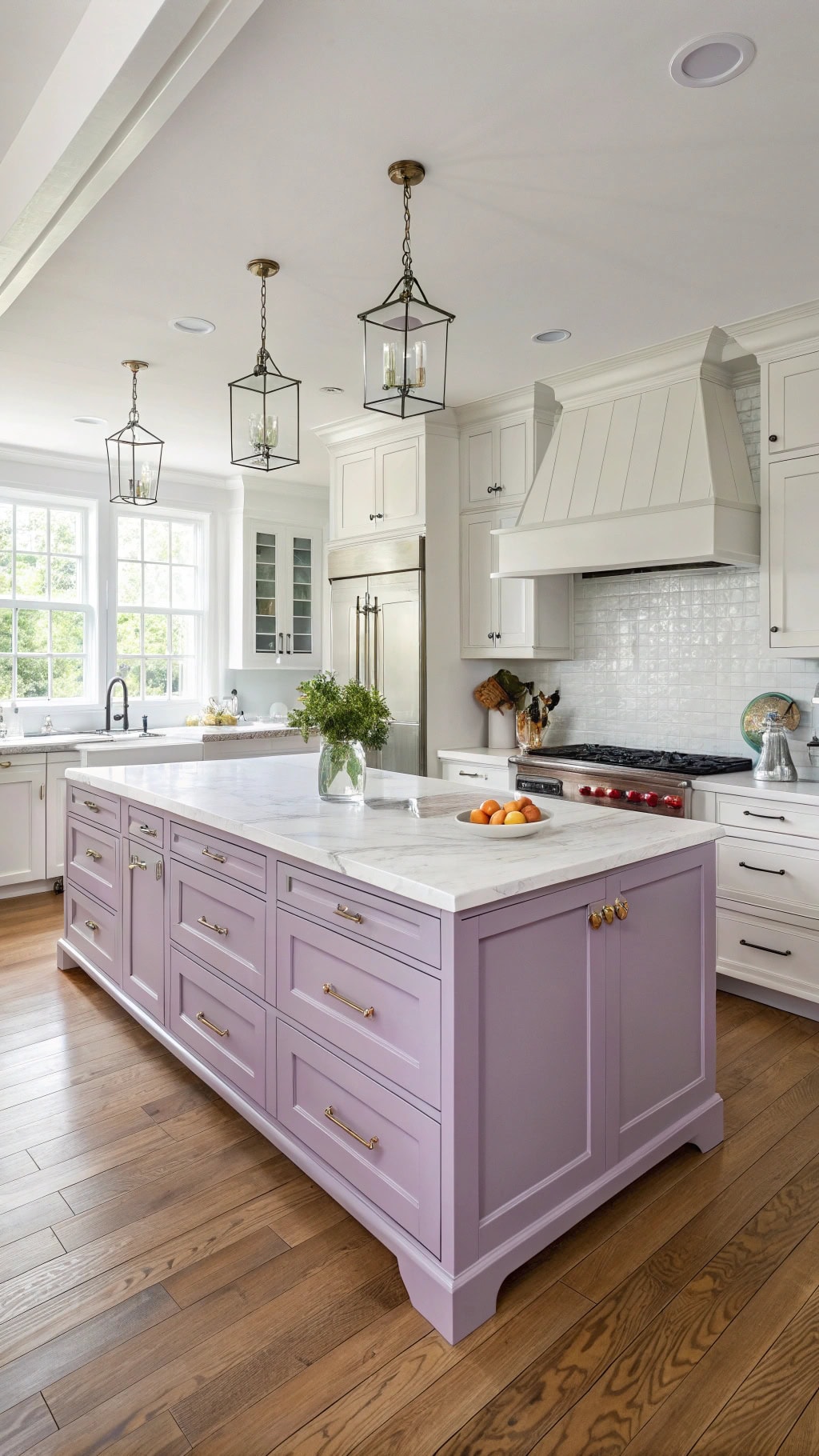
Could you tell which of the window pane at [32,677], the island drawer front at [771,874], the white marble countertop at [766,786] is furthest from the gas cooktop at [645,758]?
the window pane at [32,677]

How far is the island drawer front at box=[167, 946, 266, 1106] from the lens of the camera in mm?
2344

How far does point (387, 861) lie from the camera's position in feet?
6.14

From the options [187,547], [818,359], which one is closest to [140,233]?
[818,359]

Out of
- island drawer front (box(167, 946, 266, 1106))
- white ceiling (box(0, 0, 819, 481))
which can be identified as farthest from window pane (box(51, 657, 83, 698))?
island drawer front (box(167, 946, 266, 1106))

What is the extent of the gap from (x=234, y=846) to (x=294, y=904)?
35 centimetres

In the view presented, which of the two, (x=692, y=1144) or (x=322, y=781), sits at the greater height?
(x=322, y=781)

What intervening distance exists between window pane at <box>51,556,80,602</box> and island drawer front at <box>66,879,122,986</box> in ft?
9.64

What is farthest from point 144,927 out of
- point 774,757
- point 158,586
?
point 158,586

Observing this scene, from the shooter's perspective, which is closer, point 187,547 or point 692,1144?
point 692,1144

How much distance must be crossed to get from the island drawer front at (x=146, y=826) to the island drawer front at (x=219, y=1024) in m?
0.38

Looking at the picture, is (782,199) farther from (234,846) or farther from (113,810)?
(113,810)

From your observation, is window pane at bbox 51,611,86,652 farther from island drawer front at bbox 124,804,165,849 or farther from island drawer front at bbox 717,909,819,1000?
island drawer front at bbox 717,909,819,1000

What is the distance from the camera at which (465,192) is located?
101 inches

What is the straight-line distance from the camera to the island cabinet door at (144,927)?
2869 millimetres
